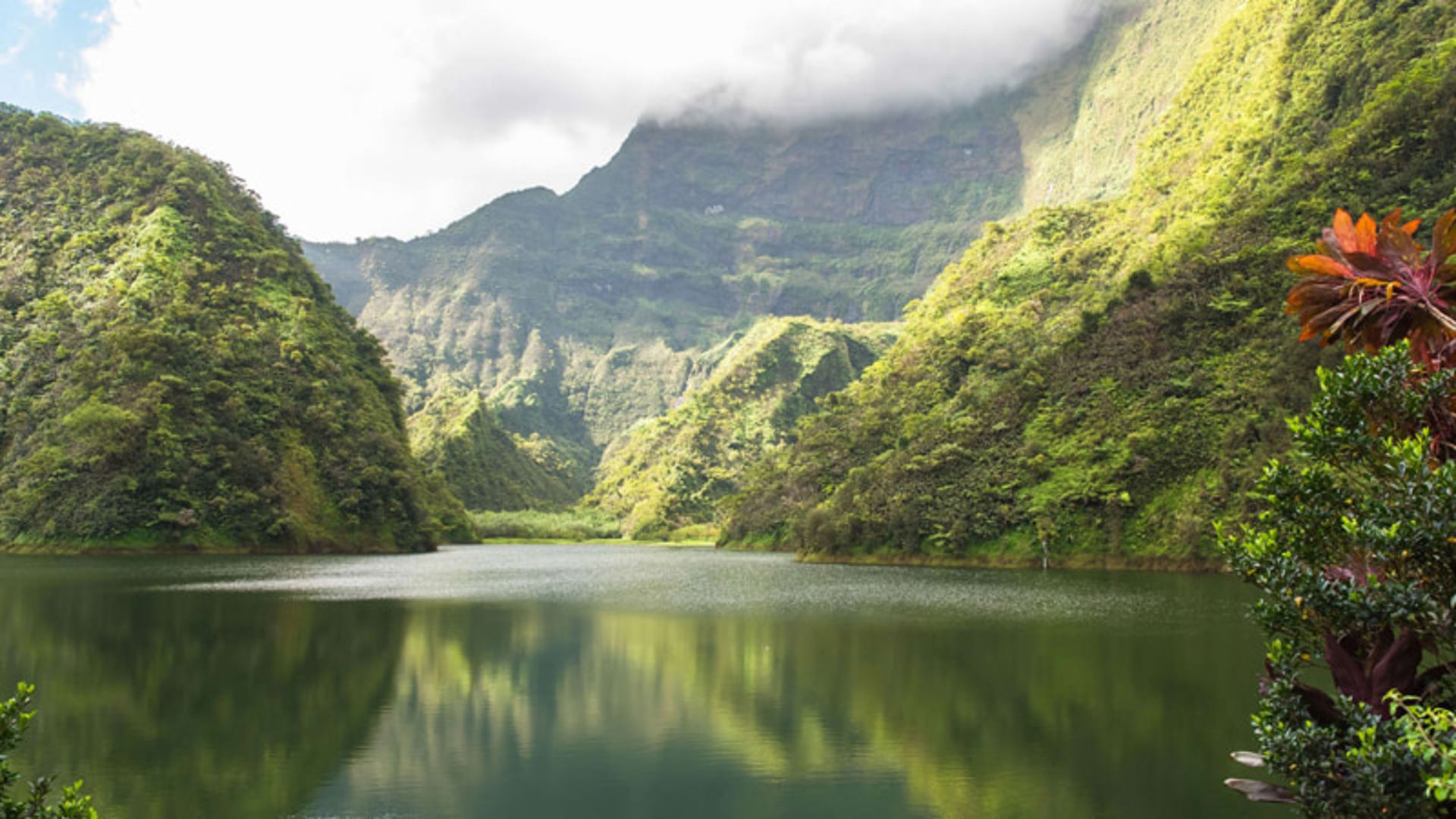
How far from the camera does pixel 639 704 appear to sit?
17969mm

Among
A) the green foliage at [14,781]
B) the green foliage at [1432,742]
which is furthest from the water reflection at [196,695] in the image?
the green foliage at [1432,742]

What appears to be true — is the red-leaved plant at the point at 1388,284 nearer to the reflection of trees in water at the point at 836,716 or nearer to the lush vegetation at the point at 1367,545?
the lush vegetation at the point at 1367,545

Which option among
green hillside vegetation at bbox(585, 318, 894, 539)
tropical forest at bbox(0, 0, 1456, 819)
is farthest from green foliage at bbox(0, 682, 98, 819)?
green hillside vegetation at bbox(585, 318, 894, 539)

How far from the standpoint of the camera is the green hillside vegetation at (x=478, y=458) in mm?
150375

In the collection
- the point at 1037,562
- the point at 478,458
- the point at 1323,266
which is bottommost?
the point at 1037,562

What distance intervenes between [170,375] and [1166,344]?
68.5 metres

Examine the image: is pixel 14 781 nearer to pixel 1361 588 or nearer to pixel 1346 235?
pixel 1361 588

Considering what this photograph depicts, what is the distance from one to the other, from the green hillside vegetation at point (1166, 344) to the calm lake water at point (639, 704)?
1828 cm

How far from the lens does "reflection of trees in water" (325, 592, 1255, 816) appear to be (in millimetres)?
12656

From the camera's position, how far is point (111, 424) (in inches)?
2576

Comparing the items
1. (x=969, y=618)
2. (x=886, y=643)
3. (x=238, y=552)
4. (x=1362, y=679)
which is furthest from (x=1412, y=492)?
(x=238, y=552)

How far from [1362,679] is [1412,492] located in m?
1.33

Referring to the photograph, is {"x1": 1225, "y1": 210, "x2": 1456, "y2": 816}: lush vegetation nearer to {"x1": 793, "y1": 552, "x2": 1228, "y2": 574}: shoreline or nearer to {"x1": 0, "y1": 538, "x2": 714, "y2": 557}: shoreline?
{"x1": 793, "y1": 552, "x2": 1228, "y2": 574}: shoreline

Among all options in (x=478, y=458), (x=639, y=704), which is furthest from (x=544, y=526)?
(x=639, y=704)
